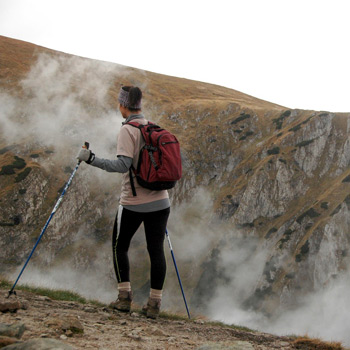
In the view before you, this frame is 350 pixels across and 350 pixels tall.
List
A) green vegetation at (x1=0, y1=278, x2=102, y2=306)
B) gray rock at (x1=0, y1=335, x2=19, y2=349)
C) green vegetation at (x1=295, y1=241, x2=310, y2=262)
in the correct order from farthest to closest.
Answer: green vegetation at (x1=295, y1=241, x2=310, y2=262), green vegetation at (x1=0, y1=278, x2=102, y2=306), gray rock at (x1=0, y1=335, x2=19, y2=349)

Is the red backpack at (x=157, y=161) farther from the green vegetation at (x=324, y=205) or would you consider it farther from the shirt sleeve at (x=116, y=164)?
the green vegetation at (x=324, y=205)

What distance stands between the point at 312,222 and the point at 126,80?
279 feet

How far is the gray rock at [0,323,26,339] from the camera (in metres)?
3.94

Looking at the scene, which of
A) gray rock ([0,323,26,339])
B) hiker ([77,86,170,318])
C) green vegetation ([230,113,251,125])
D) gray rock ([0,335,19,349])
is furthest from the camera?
green vegetation ([230,113,251,125])

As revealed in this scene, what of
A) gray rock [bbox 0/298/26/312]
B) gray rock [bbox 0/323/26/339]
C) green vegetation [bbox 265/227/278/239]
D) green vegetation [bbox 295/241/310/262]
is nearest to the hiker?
gray rock [bbox 0/298/26/312]

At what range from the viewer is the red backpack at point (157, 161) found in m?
6.15

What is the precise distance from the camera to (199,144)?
96375 millimetres

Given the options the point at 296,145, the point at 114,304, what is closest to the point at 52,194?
the point at 296,145

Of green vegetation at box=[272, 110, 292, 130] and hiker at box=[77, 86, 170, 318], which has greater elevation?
green vegetation at box=[272, 110, 292, 130]

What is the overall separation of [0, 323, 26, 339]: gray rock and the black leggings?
2755mm

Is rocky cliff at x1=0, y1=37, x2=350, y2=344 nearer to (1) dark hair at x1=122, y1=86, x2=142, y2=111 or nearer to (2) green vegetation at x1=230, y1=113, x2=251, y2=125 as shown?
(2) green vegetation at x1=230, y1=113, x2=251, y2=125

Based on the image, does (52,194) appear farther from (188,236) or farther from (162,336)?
(162,336)

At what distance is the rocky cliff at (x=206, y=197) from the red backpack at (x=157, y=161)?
60474 millimetres

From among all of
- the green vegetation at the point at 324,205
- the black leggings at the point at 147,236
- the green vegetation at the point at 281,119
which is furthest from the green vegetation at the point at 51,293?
the green vegetation at the point at 281,119
